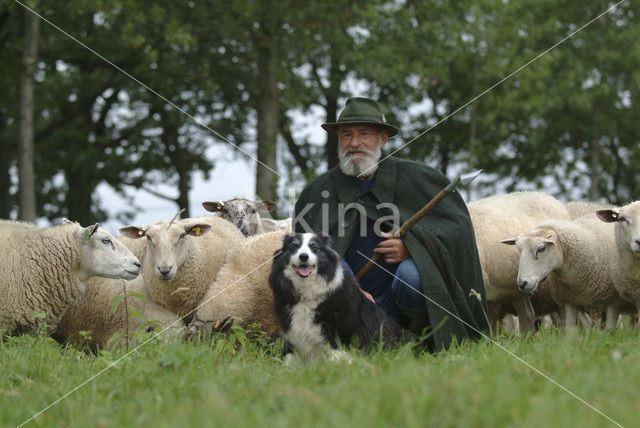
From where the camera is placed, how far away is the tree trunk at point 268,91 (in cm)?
1385

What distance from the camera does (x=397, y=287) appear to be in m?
5.14

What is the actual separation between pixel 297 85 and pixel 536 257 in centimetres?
1136

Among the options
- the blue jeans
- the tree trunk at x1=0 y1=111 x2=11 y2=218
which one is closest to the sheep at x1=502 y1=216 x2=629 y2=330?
the blue jeans

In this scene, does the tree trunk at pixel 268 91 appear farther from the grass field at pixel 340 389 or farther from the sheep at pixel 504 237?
the grass field at pixel 340 389

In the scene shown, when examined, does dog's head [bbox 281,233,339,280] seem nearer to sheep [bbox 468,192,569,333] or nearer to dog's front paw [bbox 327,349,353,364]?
dog's front paw [bbox 327,349,353,364]

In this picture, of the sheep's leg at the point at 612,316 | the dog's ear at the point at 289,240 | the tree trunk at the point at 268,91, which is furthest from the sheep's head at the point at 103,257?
the tree trunk at the point at 268,91

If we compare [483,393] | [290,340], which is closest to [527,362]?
[483,393]

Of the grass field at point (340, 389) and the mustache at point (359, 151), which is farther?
the mustache at point (359, 151)

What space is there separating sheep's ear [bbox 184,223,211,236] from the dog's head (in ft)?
6.25

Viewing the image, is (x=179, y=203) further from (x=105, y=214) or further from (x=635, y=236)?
(x=635, y=236)

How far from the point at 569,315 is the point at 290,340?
3.16 m

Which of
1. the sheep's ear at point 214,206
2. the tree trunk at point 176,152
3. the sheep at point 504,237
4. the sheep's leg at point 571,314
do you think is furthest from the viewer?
the tree trunk at point 176,152

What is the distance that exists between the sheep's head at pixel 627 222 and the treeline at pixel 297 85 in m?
8.01

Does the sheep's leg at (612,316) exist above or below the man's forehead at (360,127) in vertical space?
below
